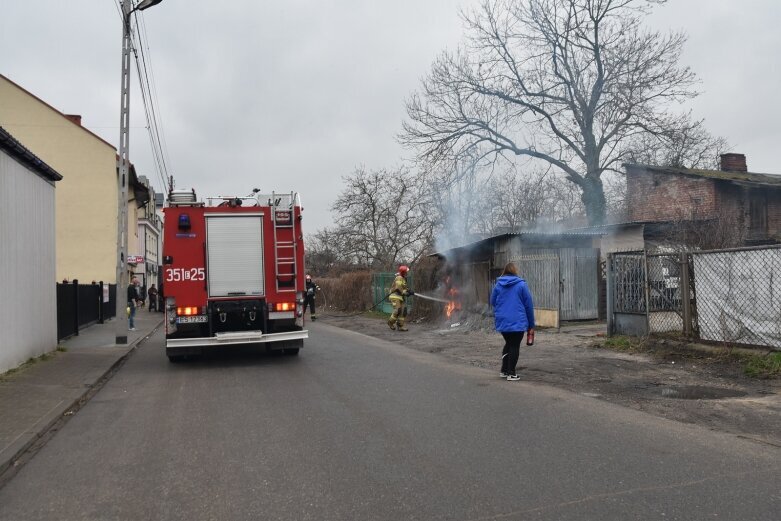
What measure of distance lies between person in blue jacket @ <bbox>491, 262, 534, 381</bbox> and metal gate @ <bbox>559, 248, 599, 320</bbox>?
8085 millimetres

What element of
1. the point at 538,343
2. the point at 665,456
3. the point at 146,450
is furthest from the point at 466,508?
the point at 538,343

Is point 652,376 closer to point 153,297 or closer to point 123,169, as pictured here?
point 123,169

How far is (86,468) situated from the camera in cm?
520

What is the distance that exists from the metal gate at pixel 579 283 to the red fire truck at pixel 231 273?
7.97 m

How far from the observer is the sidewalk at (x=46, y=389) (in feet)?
20.2

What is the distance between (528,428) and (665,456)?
1321 millimetres

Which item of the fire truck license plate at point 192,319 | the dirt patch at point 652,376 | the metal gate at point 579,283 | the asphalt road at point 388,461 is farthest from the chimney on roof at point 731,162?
the fire truck license plate at point 192,319

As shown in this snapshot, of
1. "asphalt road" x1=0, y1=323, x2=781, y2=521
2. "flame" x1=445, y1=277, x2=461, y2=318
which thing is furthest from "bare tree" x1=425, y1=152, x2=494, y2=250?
"asphalt road" x1=0, y1=323, x2=781, y2=521

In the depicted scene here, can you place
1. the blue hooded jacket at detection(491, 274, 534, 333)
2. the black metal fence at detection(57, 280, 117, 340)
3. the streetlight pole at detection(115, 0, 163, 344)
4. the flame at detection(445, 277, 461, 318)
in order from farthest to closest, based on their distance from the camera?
the flame at detection(445, 277, 461, 318)
the black metal fence at detection(57, 280, 117, 340)
the streetlight pole at detection(115, 0, 163, 344)
the blue hooded jacket at detection(491, 274, 534, 333)

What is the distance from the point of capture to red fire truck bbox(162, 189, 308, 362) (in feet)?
36.5

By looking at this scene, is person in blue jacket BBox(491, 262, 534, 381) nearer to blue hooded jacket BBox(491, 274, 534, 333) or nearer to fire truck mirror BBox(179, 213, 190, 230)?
blue hooded jacket BBox(491, 274, 534, 333)

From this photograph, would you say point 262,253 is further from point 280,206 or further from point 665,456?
point 665,456

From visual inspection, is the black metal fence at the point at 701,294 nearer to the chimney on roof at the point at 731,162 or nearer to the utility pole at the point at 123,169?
the utility pole at the point at 123,169

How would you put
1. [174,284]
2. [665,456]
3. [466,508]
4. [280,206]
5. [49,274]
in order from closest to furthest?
[466,508]
[665,456]
[174,284]
[280,206]
[49,274]
